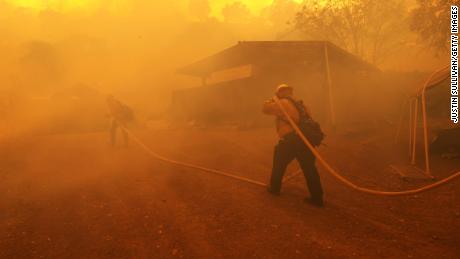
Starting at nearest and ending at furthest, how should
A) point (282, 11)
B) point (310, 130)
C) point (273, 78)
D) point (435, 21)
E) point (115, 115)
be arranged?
point (310, 130) < point (115, 115) < point (273, 78) < point (435, 21) < point (282, 11)

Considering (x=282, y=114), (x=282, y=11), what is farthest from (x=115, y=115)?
(x=282, y=11)

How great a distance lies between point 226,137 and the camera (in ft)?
36.8

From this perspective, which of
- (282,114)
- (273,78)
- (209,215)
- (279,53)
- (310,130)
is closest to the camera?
(209,215)

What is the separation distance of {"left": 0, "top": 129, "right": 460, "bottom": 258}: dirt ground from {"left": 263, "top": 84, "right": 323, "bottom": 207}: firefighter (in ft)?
1.07

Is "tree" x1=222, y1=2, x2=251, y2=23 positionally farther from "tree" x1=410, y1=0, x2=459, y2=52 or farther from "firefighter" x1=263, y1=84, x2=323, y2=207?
"firefighter" x1=263, y1=84, x2=323, y2=207

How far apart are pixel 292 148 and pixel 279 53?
941 cm

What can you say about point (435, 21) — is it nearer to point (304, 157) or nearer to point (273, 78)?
point (273, 78)

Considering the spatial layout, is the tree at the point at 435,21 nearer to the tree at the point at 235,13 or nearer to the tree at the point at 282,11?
the tree at the point at 282,11

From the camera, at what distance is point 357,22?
22812 mm

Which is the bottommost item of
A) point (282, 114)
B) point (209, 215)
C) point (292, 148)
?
point (209, 215)

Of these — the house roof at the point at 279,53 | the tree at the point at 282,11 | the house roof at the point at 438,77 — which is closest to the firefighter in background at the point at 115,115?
the house roof at the point at 279,53

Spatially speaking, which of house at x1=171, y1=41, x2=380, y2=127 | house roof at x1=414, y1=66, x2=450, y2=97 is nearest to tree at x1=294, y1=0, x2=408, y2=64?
house at x1=171, y1=41, x2=380, y2=127

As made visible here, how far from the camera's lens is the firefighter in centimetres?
457

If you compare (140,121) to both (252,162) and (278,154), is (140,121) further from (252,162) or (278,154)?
(278,154)
